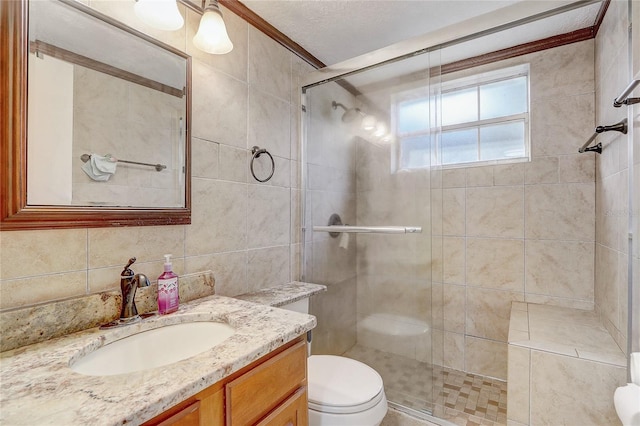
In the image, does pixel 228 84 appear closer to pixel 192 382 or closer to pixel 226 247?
pixel 226 247

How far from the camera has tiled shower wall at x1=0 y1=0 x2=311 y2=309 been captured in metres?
0.94

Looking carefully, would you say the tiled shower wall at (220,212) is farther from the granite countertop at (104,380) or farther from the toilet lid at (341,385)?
the toilet lid at (341,385)

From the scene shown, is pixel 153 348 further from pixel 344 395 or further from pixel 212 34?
pixel 212 34

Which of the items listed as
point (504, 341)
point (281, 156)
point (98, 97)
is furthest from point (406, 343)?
point (98, 97)

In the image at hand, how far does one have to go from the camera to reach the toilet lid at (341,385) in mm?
1235

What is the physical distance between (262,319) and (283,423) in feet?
1.03

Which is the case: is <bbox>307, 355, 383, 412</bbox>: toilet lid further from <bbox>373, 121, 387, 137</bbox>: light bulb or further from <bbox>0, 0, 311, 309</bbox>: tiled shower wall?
<bbox>373, 121, 387, 137</bbox>: light bulb

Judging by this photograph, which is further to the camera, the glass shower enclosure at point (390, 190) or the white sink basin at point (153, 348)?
the glass shower enclosure at point (390, 190)

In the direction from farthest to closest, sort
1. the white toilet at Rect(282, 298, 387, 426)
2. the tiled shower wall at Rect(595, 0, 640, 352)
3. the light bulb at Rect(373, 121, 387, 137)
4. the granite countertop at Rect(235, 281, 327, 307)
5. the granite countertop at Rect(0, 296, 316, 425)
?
the light bulb at Rect(373, 121, 387, 137), the granite countertop at Rect(235, 281, 327, 307), the tiled shower wall at Rect(595, 0, 640, 352), the white toilet at Rect(282, 298, 387, 426), the granite countertop at Rect(0, 296, 316, 425)

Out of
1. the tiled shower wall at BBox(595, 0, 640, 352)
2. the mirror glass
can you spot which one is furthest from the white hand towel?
the tiled shower wall at BBox(595, 0, 640, 352)

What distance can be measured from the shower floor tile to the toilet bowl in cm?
44

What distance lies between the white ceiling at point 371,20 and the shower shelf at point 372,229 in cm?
121

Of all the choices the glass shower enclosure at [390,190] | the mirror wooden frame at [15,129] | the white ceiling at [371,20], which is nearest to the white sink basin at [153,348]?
the mirror wooden frame at [15,129]

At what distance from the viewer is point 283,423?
91 cm
